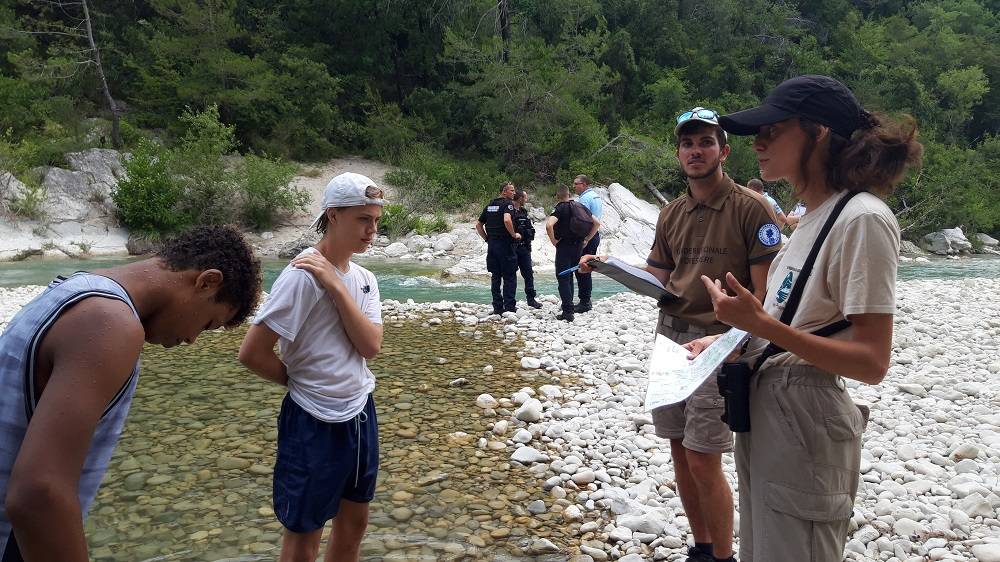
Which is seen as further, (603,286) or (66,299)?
(603,286)

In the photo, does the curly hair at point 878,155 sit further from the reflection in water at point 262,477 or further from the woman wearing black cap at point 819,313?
the reflection in water at point 262,477

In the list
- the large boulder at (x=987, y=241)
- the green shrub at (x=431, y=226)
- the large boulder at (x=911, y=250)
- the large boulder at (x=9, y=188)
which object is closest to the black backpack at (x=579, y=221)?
the green shrub at (x=431, y=226)

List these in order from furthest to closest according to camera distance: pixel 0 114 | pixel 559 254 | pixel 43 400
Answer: pixel 0 114 < pixel 559 254 < pixel 43 400

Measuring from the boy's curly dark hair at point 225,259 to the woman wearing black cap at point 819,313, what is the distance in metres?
1.35

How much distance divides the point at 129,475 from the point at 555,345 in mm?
4749

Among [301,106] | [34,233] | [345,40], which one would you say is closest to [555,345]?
[34,233]

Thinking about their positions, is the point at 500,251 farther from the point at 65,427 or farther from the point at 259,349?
the point at 65,427

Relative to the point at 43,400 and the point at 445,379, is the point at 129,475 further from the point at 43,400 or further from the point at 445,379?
the point at 43,400

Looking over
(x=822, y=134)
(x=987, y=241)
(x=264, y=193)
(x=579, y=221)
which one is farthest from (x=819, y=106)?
(x=987, y=241)

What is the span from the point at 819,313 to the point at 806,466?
429 millimetres

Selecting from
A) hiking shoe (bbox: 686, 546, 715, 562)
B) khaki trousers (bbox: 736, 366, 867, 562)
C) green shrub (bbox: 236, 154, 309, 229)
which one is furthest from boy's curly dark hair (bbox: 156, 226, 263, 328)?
green shrub (bbox: 236, 154, 309, 229)

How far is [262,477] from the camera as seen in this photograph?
410 cm

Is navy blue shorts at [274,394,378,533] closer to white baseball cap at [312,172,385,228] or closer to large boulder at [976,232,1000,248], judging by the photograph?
white baseball cap at [312,172,385,228]

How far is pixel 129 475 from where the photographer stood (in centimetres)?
408
